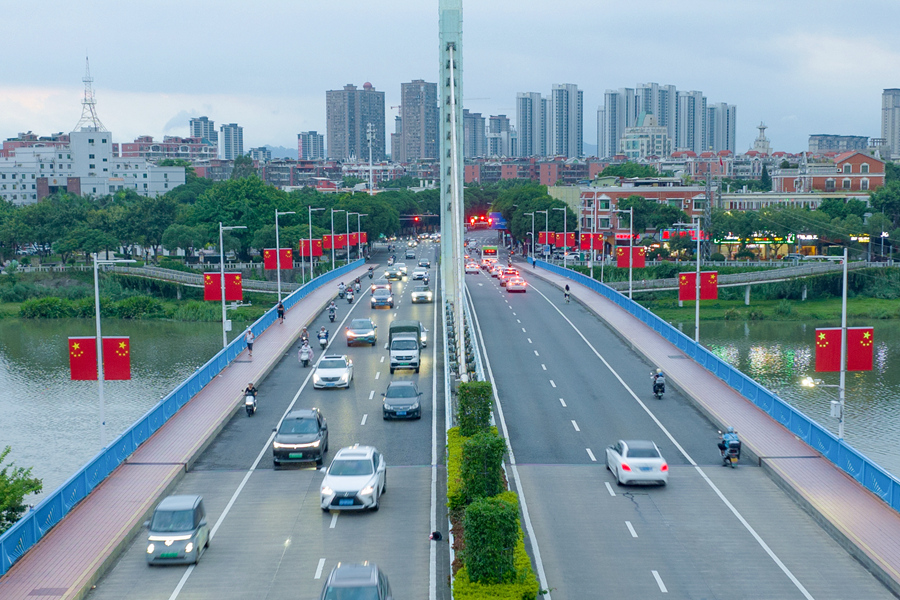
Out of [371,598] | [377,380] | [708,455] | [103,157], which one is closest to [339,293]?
[377,380]

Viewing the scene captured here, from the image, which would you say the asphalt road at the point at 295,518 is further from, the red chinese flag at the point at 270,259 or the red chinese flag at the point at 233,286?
the red chinese flag at the point at 270,259

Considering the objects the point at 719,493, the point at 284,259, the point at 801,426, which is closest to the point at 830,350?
the point at 801,426

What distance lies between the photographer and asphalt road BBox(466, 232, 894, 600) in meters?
20.8

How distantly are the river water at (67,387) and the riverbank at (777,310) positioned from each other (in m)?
39.2

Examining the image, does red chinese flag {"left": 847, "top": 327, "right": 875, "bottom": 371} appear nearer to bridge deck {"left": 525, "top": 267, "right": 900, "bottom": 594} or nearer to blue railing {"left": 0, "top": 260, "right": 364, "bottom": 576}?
bridge deck {"left": 525, "top": 267, "right": 900, "bottom": 594}

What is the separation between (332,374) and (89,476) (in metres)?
15.3

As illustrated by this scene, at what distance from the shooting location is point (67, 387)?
175 ft

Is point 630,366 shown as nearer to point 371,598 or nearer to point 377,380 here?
point 377,380

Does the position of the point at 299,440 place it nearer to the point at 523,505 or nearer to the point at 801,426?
the point at 523,505

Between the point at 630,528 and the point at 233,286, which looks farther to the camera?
the point at 233,286

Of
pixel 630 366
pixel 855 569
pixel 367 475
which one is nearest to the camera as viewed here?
pixel 855 569

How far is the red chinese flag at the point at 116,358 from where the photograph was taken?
97.8 feet

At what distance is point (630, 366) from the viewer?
45.9 meters

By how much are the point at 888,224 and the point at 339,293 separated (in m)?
71.4
